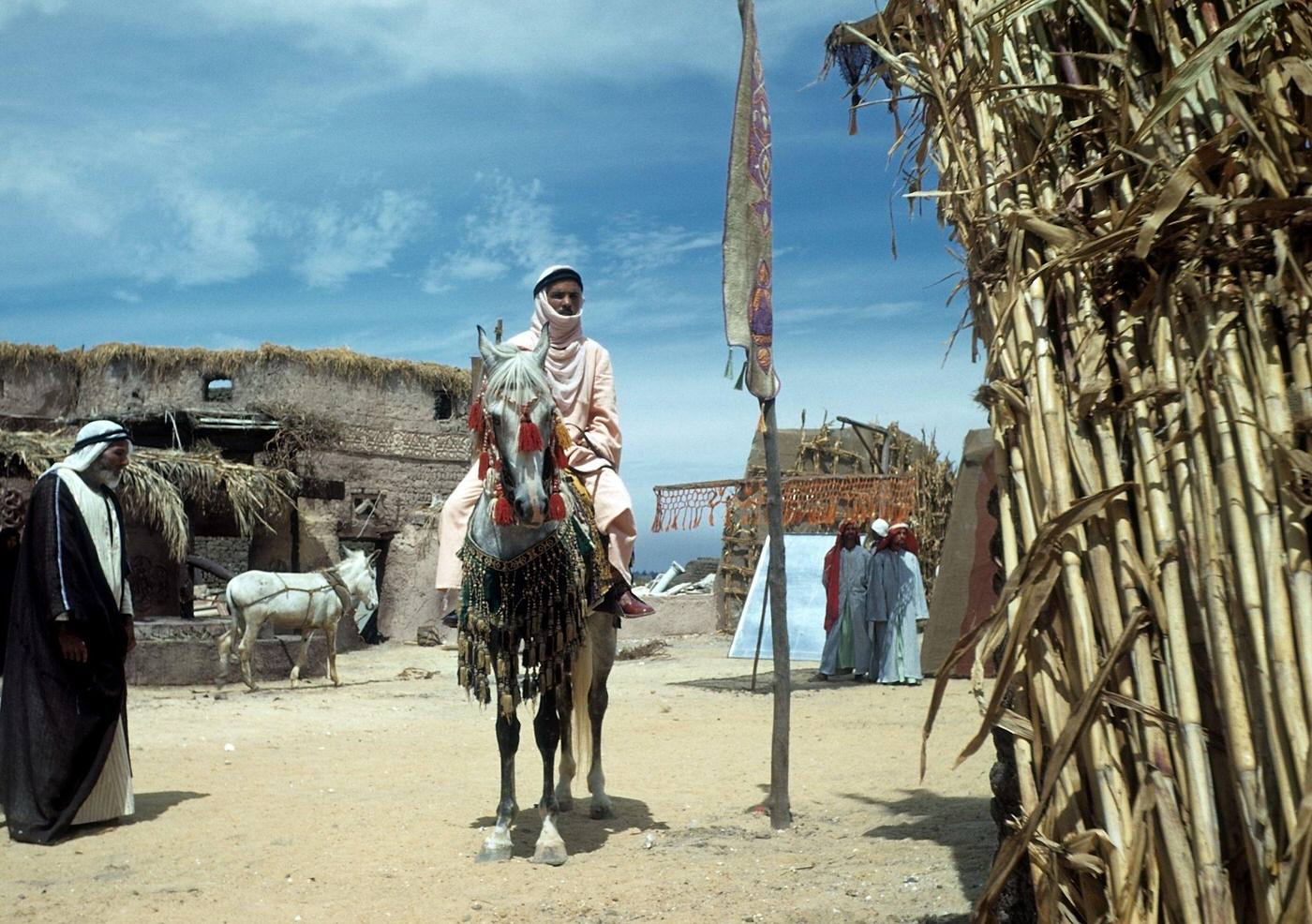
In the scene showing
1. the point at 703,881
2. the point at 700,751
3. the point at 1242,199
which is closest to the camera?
the point at 1242,199

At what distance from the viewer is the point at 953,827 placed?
15.0 ft

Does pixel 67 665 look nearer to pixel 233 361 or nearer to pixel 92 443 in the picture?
pixel 92 443

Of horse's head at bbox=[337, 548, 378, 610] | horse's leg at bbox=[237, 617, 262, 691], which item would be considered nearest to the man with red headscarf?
horse's head at bbox=[337, 548, 378, 610]

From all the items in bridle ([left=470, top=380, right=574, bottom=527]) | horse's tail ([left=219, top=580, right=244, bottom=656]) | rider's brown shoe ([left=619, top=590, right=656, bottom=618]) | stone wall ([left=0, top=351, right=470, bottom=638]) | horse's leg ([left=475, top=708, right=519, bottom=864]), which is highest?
stone wall ([left=0, top=351, right=470, bottom=638])

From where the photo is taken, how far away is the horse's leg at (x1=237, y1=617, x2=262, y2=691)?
38.9 feet

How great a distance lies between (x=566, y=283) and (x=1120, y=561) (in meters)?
3.28

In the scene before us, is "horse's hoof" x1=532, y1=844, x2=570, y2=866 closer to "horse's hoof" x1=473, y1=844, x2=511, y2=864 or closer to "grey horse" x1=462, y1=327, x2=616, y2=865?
"grey horse" x1=462, y1=327, x2=616, y2=865

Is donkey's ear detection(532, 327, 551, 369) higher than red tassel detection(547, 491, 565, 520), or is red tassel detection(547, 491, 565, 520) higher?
donkey's ear detection(532, 327, 551, 369)

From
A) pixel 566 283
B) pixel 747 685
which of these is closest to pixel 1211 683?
pixel 566 283

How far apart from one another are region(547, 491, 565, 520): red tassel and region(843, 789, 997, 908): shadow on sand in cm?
188

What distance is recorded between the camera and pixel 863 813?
5.23 metres

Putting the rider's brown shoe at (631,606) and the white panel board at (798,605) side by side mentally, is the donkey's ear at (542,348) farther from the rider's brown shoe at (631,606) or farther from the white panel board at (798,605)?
the white panel board at (798,605)

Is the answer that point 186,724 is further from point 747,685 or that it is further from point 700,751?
point 747,685

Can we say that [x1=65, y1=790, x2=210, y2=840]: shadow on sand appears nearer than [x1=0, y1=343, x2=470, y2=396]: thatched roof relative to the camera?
Yes
